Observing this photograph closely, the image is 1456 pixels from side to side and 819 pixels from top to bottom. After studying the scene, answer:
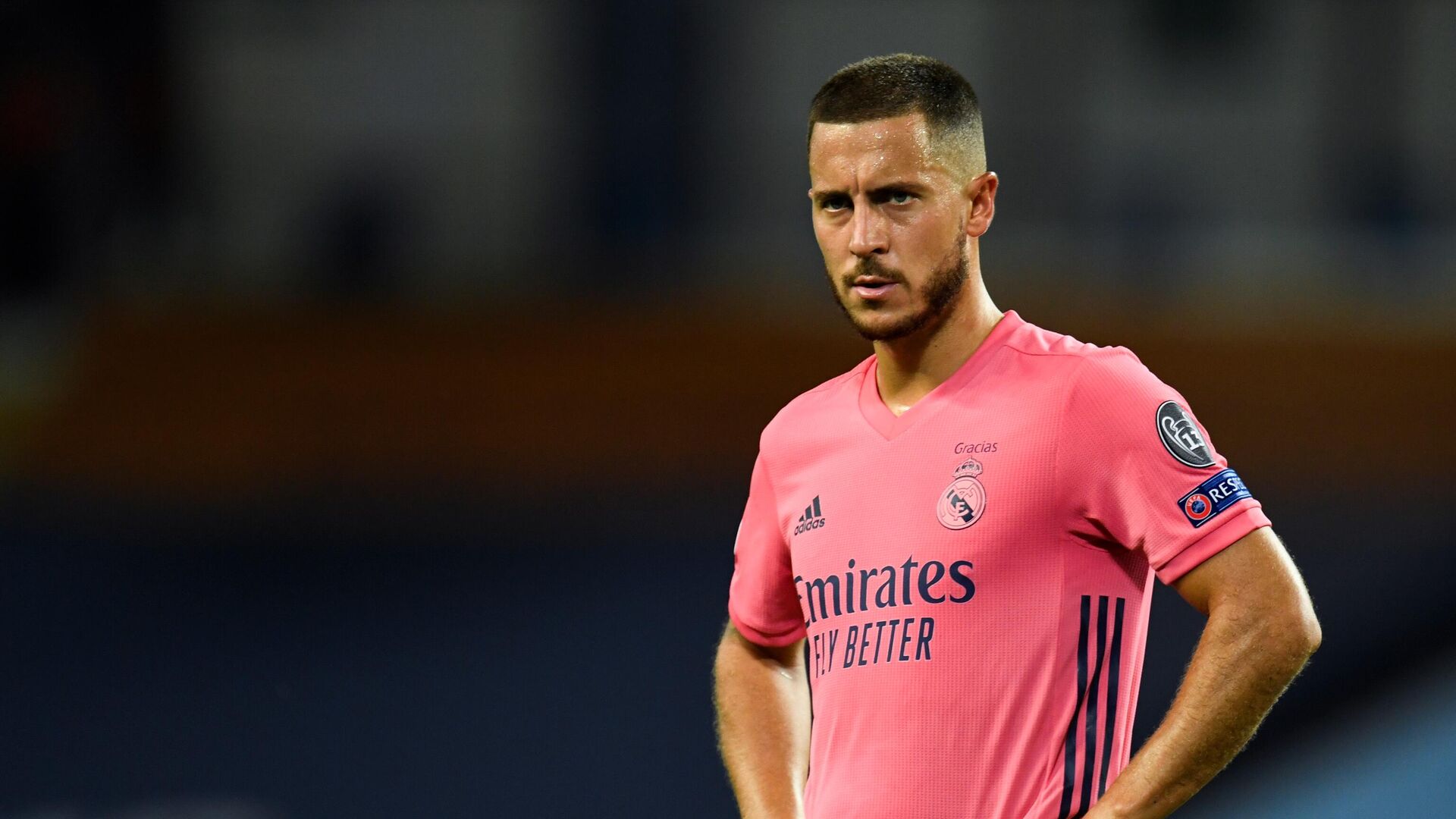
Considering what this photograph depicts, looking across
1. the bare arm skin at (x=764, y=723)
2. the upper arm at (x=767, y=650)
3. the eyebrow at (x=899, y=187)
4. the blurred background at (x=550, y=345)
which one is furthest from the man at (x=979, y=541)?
the blurred background at (x=550, y=345)

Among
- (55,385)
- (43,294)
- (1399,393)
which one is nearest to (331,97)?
(43,294)

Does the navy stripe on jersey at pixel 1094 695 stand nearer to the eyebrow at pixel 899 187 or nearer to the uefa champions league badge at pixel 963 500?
the uefa champions league badge at pixel 963 500

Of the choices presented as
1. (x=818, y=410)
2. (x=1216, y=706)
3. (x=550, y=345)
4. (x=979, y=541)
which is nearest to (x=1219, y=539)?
(x=1216, y=706)

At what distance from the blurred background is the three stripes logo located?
288 cm

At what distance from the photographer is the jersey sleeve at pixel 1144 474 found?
6.97 feet

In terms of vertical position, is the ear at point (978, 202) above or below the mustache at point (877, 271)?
above

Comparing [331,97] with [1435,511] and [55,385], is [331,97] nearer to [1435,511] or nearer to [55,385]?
[55,385]

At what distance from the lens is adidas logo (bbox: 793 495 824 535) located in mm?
2480

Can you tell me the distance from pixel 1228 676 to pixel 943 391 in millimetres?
547

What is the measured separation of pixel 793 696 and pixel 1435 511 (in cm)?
393

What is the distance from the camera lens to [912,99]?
7.77 ft

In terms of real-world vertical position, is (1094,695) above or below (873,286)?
below

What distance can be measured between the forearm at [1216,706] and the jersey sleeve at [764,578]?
680 millimetres

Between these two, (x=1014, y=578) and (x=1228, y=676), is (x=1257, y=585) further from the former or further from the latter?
(x=1014, y=578)
